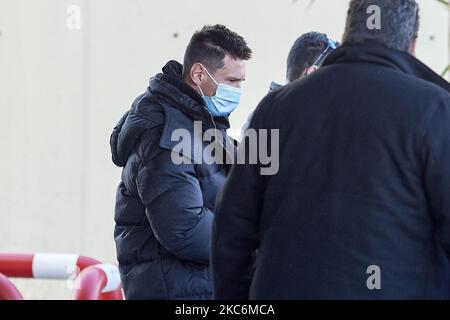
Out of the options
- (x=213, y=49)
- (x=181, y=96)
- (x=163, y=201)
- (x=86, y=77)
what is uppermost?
(x=213, y=49)

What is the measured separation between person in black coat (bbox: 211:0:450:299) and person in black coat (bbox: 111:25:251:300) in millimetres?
674

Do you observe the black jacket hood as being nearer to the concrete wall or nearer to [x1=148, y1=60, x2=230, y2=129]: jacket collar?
[x1=148, y1=60, x2=230, y2=129]: jacket collar

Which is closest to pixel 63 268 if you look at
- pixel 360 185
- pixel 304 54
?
pixel 304 54

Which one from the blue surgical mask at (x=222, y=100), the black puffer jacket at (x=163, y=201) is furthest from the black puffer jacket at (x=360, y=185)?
the blue surgical mask at (x=222, y=100)

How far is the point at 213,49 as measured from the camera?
325 cm

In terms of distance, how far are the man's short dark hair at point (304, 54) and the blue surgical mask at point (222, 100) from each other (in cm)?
45

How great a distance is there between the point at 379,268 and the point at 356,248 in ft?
0.21

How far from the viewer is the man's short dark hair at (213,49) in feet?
10.6

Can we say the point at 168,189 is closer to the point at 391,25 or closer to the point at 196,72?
the point at 196,72

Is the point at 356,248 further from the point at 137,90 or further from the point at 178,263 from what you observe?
the point at 137,90

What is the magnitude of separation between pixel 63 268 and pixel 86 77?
4.34ft

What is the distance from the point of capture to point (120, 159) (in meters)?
3.15

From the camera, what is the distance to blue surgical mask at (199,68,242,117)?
10.5 ft
